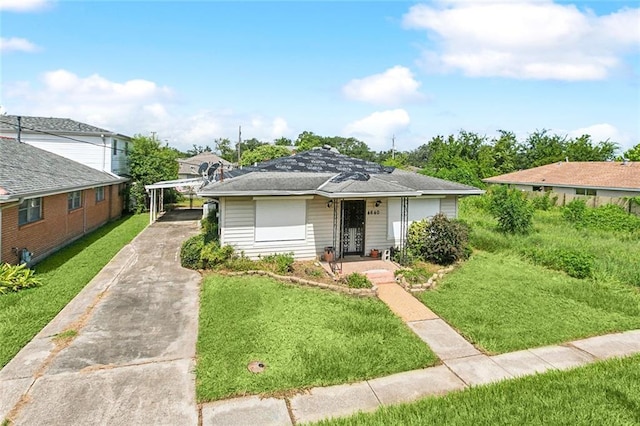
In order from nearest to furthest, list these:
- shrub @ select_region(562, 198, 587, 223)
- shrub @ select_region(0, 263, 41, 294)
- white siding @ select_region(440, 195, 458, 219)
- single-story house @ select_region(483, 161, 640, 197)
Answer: shrub @ select_region(0, 263, 41, 294) → white siding @ select_region(440, 195, 458, 219) → shrub @ select_region(562, 198, 587, 223) → single-story house @ select_region(483, 161, 640, 197)

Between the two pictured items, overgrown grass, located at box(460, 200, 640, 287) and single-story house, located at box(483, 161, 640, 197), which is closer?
overgrown grass, located at box(460, 200, 640, 287)

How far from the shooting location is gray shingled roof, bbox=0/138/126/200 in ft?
35.7

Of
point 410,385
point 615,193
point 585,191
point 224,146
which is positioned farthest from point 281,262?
point 224,146

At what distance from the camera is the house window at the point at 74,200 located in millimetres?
15625

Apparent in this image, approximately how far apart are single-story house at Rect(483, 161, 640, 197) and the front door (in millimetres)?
22035

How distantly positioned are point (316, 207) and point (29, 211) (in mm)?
9393

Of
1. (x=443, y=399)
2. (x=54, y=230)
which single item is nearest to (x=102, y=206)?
(x=54, y=230)

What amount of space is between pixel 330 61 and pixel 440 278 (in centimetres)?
1185

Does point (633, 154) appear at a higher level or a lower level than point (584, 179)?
higher

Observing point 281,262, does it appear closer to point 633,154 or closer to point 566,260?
point 566,260

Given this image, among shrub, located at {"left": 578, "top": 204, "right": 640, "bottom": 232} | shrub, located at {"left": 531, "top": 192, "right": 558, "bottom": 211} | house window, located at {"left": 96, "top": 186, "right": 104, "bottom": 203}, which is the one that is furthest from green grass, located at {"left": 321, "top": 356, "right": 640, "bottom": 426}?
shrub, located at {"left": 531, "top": 192, "right": 558, "bottom": 211}

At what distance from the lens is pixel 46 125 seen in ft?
76.3

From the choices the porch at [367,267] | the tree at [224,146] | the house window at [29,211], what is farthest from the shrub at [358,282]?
the tree at [224,146]

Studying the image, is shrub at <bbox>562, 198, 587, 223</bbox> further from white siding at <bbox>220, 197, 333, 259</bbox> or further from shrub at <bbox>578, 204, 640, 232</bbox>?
white siding at <bbox>220, 197, 333, 259</bbox>
